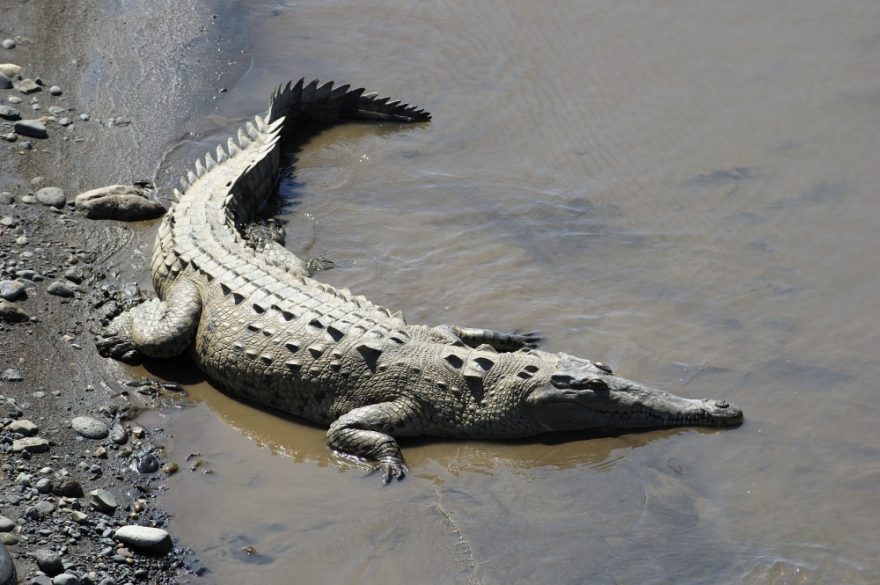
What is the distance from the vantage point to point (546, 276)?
792 cm

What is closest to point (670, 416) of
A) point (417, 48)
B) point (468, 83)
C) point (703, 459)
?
point (703, 459)

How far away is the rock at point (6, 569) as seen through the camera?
463cm

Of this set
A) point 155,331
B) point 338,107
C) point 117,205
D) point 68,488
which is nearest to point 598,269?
point 155,331

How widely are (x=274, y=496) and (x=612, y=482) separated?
6.43ft

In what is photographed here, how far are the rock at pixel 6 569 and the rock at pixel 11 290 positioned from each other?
8.72 ft

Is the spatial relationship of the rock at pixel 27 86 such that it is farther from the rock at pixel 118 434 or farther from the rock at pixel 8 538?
the rock at pixel 8 538

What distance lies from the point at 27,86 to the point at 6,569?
629cm

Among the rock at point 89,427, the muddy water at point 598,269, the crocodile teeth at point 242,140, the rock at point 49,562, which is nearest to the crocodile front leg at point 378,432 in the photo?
the muddy water at point 598,269

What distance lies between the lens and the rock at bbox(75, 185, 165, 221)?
8305 millimetres

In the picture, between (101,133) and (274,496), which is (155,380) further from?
(101,133)

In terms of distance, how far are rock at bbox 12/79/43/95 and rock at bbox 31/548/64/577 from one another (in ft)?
19.6

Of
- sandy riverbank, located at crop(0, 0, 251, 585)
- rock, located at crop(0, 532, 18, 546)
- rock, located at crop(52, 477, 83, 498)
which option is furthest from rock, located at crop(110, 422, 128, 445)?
rock, located at crop(0, 532, 18, 546)

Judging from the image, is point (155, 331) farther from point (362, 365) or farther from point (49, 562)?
point (49, 562)

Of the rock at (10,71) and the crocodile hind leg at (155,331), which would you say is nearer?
the crocodile hind leg at (155,331)
